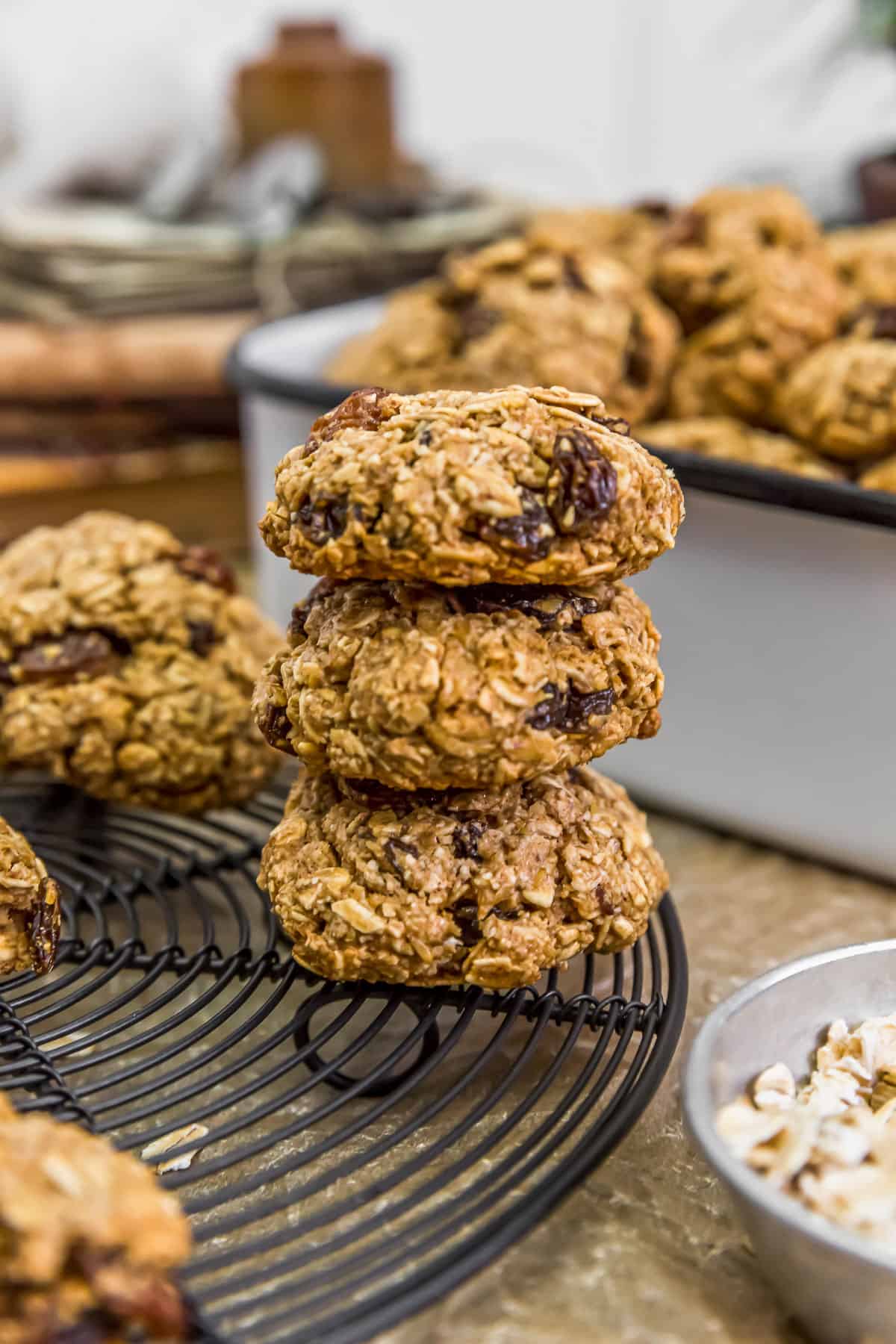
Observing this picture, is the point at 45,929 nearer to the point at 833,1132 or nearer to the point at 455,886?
the point at 455,886

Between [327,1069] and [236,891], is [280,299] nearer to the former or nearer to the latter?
[236,891]

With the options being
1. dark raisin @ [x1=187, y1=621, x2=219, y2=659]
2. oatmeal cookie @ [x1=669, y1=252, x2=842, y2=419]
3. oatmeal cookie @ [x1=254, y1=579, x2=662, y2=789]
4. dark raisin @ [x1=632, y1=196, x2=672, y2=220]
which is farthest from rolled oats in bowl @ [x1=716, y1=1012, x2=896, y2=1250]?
dark raisin @ [x1=632, y1=196, x2=672, y2=220]

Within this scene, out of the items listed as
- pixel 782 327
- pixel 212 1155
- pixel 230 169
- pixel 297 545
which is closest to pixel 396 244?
pixel 230 169

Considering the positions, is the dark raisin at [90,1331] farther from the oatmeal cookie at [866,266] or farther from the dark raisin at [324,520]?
the oatmeal cookie at [866,266]

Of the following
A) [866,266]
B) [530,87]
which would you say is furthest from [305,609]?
[530,87]

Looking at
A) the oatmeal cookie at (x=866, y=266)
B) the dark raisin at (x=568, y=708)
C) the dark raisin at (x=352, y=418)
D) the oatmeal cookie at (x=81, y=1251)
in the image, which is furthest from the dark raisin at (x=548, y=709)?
the oatmeal cookie at (x=866, y=266)

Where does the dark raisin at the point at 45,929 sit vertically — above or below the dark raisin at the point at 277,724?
below
